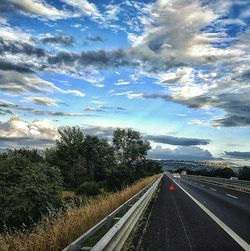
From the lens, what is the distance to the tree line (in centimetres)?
3859

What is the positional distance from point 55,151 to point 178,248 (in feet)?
340

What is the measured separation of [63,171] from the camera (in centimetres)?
10075

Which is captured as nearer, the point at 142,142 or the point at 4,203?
the point at 4,203

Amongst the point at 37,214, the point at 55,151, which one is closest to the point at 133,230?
the point at 37,214

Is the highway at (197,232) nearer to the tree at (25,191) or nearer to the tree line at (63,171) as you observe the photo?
the tree line at (63,171)

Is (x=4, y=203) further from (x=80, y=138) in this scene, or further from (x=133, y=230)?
(x=80, y=138)

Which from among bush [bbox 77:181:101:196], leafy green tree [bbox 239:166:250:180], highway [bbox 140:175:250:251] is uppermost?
leafy green tree [bbox 239:166:250:180]

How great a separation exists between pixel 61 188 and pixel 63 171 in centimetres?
5767

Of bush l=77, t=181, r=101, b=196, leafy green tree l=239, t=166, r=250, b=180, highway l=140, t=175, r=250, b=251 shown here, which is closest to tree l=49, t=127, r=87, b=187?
bush l=77, t=181, r=101, b=196

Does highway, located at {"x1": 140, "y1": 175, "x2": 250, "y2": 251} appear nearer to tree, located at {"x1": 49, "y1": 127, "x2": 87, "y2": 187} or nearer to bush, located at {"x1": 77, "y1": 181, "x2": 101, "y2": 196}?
bush, located at {"x1": 77, "y1": 181, "x2": 101, "y2": 196}

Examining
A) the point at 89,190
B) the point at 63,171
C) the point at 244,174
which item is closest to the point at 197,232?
the point at 89,190

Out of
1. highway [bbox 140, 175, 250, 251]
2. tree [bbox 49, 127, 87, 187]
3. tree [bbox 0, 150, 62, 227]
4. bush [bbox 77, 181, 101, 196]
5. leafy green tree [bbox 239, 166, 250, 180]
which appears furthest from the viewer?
tree [bbox 49, 127, 87, 187]

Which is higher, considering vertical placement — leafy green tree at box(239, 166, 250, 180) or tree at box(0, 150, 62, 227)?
leafy green tree at box(239, 166, 250, 180)

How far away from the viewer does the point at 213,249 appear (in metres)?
7.95
